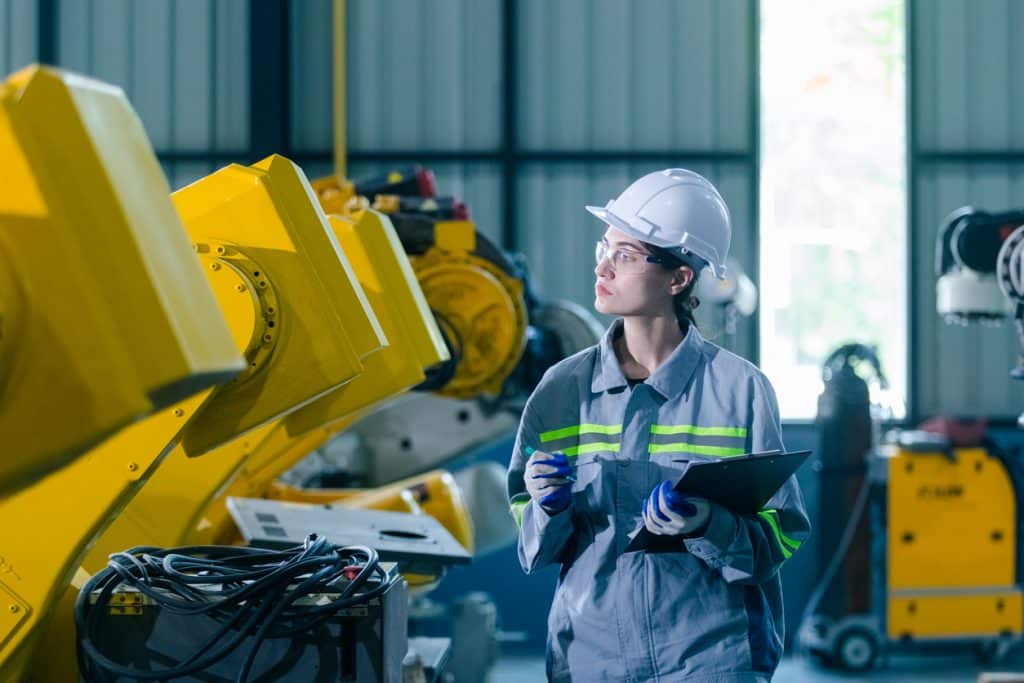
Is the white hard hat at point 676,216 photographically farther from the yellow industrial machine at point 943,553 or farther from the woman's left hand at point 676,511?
the yellow industrial machine at point 943,553

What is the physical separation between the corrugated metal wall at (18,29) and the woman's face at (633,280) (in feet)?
24.1

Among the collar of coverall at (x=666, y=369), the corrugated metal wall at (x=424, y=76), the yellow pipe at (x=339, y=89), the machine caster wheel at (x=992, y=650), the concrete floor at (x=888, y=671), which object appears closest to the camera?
the collar of coverall at (x=666, y=369)

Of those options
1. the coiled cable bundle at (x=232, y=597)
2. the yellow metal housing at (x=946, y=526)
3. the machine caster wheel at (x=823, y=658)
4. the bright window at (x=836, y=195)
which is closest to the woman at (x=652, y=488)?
the coiled cable bundle at (x=232, y=597)

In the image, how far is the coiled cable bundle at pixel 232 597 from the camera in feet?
7.86

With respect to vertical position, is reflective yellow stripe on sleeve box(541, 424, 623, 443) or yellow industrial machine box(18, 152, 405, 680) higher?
yellow industrial machine box(18, 152, 405, 680)

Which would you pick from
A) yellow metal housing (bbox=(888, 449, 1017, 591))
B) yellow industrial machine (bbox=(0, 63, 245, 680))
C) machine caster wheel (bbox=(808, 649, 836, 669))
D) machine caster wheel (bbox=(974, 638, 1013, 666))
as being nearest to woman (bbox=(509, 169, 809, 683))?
yellow industrial machine (bbox=(0, 63, 245, 680))

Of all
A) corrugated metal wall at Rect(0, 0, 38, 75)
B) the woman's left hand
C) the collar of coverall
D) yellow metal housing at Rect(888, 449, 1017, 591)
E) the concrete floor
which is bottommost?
the concrete floor

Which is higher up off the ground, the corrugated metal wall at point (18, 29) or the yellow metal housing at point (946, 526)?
the corrugated metal wall at point (18, 29)

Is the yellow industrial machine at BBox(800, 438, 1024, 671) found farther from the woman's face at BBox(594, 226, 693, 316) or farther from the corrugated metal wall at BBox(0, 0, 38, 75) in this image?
the corrugated metal wall at BBox(0, 0, 38, 75)

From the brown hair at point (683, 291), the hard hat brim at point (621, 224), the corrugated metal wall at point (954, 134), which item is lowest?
A: the brown hair at point (683, 291)

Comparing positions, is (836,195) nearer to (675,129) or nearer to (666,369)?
(675,129)

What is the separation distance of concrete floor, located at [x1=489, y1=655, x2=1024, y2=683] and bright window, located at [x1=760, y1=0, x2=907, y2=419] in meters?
1.67

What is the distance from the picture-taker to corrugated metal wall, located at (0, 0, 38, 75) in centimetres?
913

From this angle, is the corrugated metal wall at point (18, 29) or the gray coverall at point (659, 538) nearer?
the gray coverall at point (659, 538)
